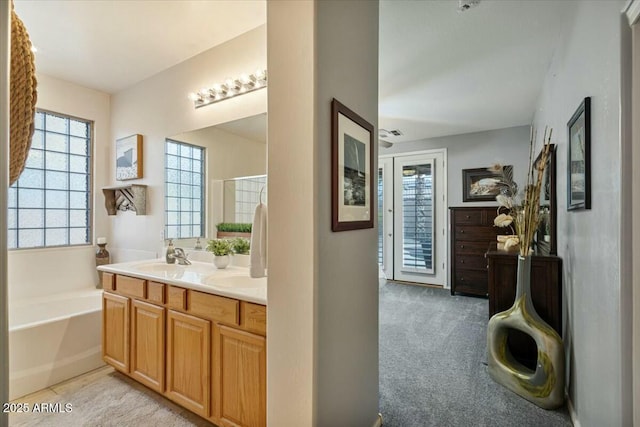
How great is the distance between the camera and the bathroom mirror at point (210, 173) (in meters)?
2.43

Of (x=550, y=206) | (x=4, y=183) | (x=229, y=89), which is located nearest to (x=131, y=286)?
(x=229, y=89)

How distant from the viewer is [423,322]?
3.54m

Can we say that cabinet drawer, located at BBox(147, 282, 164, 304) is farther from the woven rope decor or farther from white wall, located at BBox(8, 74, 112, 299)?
white wall, located at BBox(8, 74, 112, 299)

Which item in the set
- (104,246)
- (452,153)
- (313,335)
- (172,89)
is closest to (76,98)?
(172,89)

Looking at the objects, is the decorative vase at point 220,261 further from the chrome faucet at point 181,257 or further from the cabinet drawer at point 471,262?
the cabinet drawer at point 471,262

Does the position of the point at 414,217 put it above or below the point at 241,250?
above

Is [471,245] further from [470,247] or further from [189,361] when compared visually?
[189,361]

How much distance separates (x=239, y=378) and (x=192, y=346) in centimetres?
A: 43

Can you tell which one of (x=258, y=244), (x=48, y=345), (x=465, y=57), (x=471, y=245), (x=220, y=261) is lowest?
(x=48, y=345)

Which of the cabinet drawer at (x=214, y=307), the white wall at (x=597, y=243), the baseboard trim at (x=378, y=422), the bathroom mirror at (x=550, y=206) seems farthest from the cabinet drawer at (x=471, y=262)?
the cabinet drawer at (x=214, y=307)

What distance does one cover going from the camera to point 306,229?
1.20 meters

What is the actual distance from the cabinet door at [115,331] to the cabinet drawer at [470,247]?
4375 mm

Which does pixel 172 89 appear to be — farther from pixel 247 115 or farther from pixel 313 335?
pixel 313 335

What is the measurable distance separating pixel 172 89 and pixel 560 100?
3350mm
